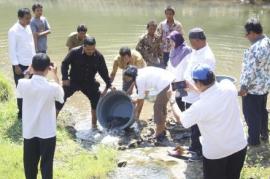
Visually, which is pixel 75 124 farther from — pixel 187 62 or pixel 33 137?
pixel 33 137

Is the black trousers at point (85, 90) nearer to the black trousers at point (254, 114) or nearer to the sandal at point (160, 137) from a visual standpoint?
the sandal at point (160, 137)

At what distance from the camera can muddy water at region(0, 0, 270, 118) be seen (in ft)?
44.1

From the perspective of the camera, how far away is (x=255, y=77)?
6.19 m

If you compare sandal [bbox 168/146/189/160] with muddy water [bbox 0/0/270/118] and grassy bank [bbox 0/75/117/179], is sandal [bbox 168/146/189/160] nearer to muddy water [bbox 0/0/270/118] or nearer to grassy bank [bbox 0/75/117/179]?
grassy bank [bbox 0/75/117/179]

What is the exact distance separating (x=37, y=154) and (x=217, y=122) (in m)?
2.00

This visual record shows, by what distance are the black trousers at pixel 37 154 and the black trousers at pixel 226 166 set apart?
1638mm

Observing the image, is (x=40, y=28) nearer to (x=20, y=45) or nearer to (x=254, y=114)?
(x=20, y=45)

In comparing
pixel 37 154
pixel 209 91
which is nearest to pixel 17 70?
pixel 37 154

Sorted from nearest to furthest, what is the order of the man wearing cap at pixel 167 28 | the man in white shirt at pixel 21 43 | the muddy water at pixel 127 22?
the man in white shirt at pixel 21 43, the man wearing cap at pixel 167 28, the muddy water at pixel 127 22

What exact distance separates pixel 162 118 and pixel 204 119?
124 inches

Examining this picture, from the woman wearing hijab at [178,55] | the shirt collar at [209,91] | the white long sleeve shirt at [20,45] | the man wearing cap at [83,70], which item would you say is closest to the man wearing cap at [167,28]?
the man wearing cap at [83,70]

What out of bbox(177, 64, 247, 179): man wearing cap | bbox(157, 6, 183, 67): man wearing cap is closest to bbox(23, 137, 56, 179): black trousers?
bbox(177, 64, 247, 179): man wearing cap

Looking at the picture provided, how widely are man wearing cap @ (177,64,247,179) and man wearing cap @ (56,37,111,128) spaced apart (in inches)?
130

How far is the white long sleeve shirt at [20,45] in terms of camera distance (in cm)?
753
